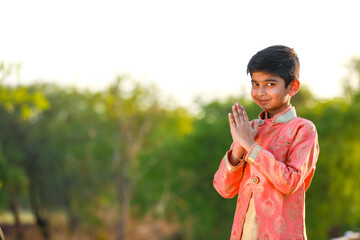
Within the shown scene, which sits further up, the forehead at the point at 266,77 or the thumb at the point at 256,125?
the forehead at the point at 266,77

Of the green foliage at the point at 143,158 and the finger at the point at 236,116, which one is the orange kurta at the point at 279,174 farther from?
the green foliage at the point at 143,158

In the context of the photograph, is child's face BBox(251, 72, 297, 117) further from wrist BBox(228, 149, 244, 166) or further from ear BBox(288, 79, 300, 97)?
wrist BBox(228, 149, 244, 166)

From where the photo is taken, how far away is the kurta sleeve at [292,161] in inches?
69.9

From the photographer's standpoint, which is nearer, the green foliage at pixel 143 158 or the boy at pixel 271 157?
the boy at pixel 271 157

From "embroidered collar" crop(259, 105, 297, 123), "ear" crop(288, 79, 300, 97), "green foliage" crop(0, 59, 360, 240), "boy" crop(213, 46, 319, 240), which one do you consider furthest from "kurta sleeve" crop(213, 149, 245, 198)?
"green foliage" crop(0, 59, 360, 240)

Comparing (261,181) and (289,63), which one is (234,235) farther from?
(289,63)

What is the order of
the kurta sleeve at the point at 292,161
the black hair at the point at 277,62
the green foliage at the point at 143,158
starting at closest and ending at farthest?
the kurta sleeve at the point at 292,161
the black hair at the point at 277,62
the green foliage at the point at 143,158

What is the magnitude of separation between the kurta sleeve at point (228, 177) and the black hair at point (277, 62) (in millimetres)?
383

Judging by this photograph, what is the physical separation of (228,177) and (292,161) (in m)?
0.30

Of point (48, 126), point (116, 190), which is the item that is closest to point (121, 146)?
point (116, 190)

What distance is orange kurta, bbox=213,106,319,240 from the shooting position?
5.89ft

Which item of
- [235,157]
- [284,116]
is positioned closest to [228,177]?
[235,157]

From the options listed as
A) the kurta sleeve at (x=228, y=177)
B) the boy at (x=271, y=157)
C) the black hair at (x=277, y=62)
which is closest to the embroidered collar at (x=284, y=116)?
the boy at (x=271, y=157)

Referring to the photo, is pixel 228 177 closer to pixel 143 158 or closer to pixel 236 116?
pixel 236 116
